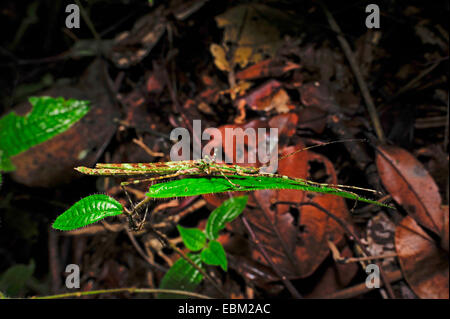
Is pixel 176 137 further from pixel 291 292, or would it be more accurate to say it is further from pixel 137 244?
pixel 291 292

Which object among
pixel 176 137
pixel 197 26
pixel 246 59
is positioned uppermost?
pixel 197 26

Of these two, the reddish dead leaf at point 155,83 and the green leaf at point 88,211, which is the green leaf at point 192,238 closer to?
the green leaf at point 88,211

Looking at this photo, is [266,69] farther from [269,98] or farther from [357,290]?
[357,290]

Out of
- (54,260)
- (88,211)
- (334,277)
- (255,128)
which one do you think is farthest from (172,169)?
(54,260)

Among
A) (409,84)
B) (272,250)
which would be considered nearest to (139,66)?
(272,250)

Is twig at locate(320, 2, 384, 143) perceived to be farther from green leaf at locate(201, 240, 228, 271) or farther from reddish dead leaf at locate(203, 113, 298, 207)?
green leaf at locate(201, 240, 228, 271)
